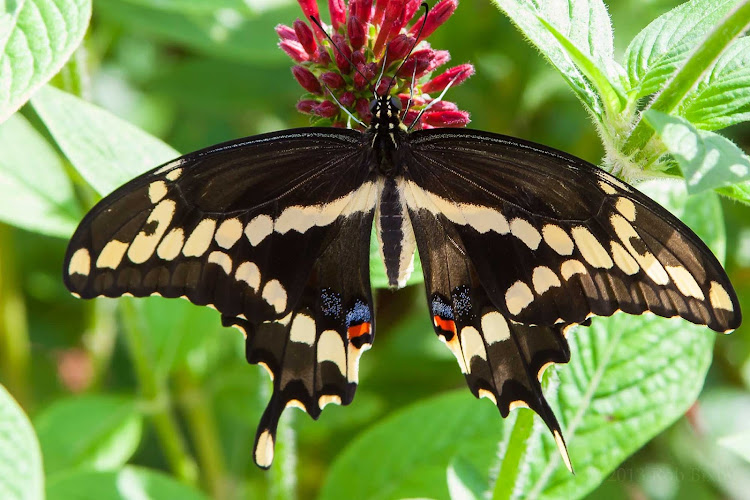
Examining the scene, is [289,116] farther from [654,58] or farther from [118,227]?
[654,58]

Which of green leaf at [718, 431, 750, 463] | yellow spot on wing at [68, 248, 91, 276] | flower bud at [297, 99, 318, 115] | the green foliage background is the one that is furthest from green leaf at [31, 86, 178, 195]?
green leaf at [718, 431, 750, 463]

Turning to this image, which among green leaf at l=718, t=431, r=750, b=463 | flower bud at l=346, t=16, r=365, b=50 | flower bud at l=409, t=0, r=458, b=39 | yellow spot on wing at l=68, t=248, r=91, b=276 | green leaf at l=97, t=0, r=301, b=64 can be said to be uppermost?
green leaf at l=97, t=0, r=301, b=64

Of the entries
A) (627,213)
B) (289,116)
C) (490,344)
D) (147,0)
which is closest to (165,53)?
(289,116)

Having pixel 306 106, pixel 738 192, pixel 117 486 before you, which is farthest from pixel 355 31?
pixel 117 486

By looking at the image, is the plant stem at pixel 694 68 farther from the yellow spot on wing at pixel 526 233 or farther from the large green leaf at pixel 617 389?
the large green leaf at pixel 617 389

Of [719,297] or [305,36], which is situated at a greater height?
[305,36]

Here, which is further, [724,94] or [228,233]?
[228,233]

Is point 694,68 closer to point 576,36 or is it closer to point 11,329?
point 576,36

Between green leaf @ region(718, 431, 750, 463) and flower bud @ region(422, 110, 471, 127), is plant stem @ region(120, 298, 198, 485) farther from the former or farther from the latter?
green leaf @ region(718, 431, 750, 463)
